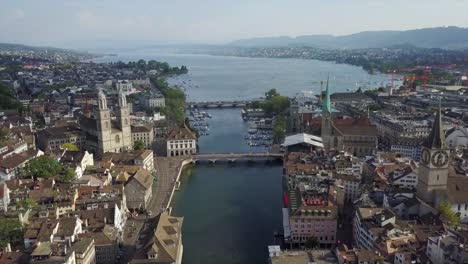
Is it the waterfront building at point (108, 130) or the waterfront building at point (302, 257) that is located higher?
the waterfront building at point (108, 130)

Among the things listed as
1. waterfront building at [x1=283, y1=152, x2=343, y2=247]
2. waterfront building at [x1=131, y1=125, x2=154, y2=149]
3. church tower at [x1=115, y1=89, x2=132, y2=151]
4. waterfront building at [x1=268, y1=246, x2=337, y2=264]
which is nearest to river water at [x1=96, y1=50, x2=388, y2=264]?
waterfront building at [x1=283, y1=152, x2=343, y2=247]

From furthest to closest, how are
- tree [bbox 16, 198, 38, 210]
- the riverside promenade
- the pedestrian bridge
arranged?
the pedestrian bridge < the riverside promenade < tree [bbox 16, 198, 38, 210]


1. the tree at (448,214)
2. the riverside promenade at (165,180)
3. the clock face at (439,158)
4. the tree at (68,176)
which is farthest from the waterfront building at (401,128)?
the tree at (68,176)

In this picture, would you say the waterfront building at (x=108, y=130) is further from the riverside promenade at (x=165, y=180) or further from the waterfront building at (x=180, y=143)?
the waterfront building at (x=180, y=143)

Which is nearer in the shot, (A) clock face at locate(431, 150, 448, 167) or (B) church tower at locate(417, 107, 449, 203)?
(B) church tower at locate(417, 107, 449, 203)

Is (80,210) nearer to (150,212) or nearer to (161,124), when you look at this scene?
(150,212)

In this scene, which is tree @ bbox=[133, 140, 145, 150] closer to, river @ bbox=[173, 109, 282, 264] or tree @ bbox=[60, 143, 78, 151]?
river @ bbox=[173, 109, 282, 264]
